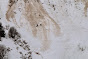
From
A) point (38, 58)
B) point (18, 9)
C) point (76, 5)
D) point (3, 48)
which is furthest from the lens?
point (76, 5)

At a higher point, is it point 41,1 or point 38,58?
point 41,1

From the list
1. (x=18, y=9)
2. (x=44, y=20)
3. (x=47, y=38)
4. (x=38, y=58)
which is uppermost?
(x=18, y=9)

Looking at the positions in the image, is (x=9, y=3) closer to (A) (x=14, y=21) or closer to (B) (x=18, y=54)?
(A) (x=14, y=21)

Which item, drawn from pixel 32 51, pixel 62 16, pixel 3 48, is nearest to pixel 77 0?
pixel 62 16

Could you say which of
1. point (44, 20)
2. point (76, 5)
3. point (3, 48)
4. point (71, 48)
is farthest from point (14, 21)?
point (76, 5)

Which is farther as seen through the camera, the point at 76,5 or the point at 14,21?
the point at 76,5

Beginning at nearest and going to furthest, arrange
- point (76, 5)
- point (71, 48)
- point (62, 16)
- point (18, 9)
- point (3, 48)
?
point (3, 48) → point (71, 48) → point (18, 9) → point (62, 16) → point (76, 5)
